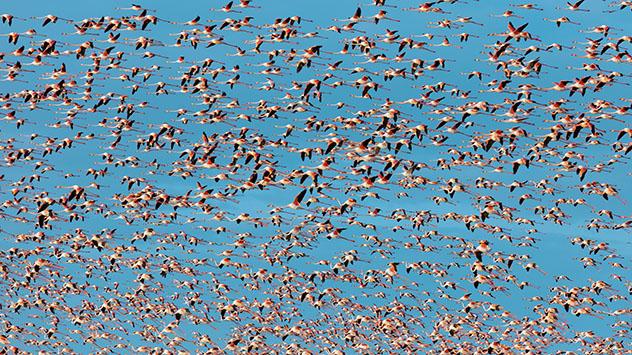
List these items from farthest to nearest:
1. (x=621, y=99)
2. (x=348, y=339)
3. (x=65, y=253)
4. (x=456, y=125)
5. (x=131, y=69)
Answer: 1. (x=348, y=339)
2. (x=65, y=253)
3. (x=131, y=69)
4. (x=456, y=125)
5. (x=621, y=99)

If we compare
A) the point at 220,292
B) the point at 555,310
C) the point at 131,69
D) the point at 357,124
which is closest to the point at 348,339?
the point at 220,292

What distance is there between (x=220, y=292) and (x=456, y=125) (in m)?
29.7

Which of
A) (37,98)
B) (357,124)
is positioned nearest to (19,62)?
(37,98)

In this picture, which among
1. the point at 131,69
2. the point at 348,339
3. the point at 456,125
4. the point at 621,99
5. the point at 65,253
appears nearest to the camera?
the point at 621,99

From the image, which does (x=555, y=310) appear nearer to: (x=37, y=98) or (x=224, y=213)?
(x=224, y=213)

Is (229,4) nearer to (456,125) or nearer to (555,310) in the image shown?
(456,125)

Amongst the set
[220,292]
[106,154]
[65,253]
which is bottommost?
[220,292]

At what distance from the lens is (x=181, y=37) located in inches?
3364

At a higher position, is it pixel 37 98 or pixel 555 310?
pixel 37 98

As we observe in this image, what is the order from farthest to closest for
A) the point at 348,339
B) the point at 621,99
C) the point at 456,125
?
the point at 348,339
the point at 456,125
the point at 621,99

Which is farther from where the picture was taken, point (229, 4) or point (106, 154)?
point (106, 154)

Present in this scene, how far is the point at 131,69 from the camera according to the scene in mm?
86500

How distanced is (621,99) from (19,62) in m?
45.3

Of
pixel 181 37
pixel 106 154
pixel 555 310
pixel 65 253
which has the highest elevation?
pixel 181 37
